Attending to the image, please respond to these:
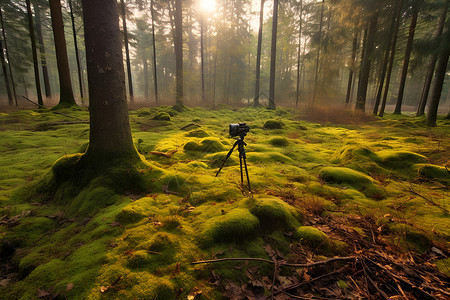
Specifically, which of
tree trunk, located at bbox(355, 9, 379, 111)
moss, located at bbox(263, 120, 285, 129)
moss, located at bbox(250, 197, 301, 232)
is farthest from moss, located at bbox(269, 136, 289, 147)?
tree trunk, located at bbox(355, 9, 379, 111)

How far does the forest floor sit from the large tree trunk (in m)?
0.56

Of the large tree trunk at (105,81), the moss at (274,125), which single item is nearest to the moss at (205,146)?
the large tree trunk at (105,81)

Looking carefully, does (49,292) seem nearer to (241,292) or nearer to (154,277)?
(154,277)

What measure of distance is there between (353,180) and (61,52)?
50.2 feet

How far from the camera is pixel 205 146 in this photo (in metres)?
5.63

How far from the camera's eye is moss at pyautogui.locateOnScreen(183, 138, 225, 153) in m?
5.50

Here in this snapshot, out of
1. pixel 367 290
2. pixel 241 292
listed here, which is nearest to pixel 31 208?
pixel 241 292

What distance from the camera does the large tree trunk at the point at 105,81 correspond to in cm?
288

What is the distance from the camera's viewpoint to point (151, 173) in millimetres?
3559

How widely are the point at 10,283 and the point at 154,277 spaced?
4.36ft

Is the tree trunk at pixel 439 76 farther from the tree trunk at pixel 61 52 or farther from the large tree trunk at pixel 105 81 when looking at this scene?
the tree trunk at pixel 61 52

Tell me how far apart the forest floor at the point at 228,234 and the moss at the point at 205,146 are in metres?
1.15

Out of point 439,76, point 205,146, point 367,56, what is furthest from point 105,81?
point 367,56

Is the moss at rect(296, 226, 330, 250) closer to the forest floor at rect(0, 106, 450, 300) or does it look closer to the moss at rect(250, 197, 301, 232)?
the forest floor at rect(0, 106, 450, 300)
